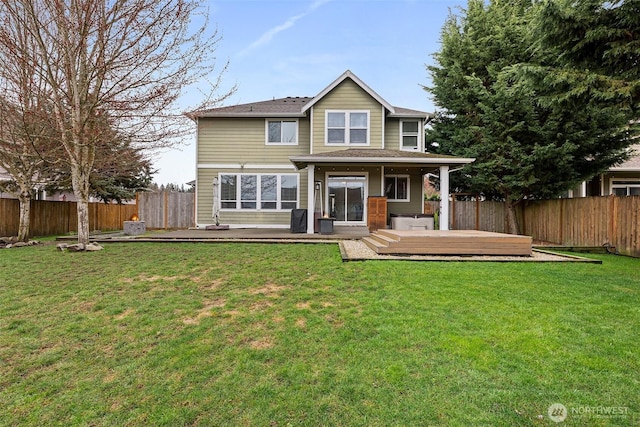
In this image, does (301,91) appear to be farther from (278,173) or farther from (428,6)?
(428,6)

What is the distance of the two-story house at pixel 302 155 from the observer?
1430cm

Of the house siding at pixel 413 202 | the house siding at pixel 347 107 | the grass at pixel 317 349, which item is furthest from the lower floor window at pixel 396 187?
the grass at pixel 317 349

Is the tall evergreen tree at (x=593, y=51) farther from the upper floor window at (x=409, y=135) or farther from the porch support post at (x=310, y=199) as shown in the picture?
the upper floor window at (x=409, y=135)

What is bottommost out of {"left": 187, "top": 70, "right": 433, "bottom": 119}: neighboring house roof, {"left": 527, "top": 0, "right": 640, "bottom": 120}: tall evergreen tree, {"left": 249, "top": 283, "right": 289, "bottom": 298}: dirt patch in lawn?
{"left": 249, "top": 283, "right": 289, "bottom": 298}: dirt patch in lawn

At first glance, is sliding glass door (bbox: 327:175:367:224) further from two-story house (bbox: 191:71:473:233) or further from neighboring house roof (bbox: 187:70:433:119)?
neighboring house roof (bbox: 187:70:433:119)

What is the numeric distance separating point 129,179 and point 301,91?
1085 centimetres

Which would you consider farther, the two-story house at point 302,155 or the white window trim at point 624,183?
the white window trim at point 624,183

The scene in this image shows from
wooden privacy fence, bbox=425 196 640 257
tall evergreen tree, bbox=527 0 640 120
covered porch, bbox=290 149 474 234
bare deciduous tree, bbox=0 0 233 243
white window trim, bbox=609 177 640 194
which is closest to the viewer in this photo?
tall evergreen tree, bbox=527 0 640 120

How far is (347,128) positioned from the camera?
14398 millimetres

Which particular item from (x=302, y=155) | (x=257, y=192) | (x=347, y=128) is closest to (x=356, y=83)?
(x=347, y=128)

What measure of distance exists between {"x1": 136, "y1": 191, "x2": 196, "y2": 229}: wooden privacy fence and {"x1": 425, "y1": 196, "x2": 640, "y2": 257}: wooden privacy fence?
13479 millimetres

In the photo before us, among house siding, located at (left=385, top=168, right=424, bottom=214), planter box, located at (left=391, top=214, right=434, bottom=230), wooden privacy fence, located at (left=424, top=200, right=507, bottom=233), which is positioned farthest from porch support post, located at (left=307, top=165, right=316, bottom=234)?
wooden privacy fence, located at (left=424, top=200, right=507, bottom=233)

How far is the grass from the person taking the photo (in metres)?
2.21

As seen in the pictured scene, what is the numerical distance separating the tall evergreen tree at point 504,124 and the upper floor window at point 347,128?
3.89m
